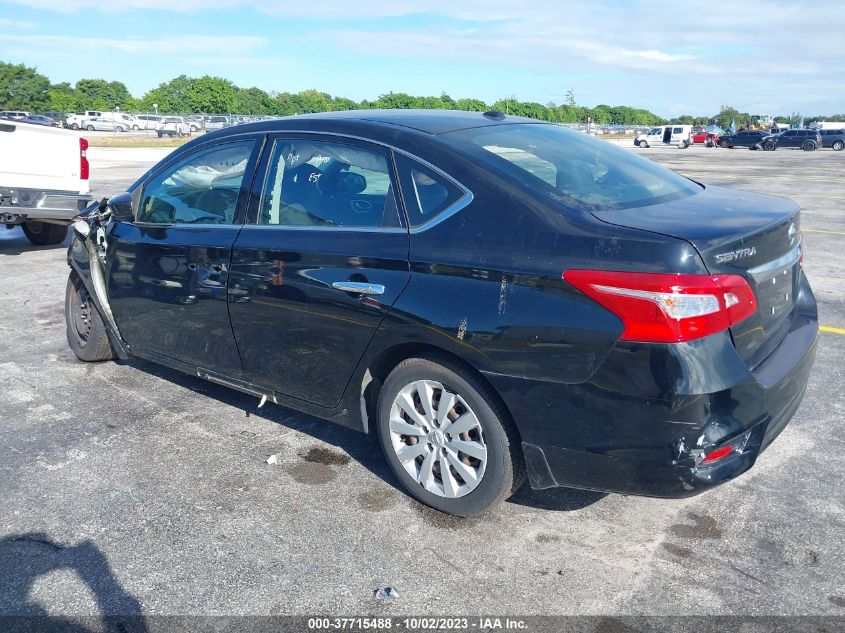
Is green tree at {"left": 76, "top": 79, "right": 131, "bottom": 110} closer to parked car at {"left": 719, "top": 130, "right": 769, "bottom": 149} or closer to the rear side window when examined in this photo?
parked car at {"left": 719, "top": 130, "right": 769, "bottom": 149}

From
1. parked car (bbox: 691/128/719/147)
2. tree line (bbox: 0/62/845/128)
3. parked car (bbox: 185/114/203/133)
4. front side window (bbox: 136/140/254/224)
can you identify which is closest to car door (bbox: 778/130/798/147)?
parked car (bbox: 691/128/719/147)

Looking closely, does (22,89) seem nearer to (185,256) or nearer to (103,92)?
(103,92)

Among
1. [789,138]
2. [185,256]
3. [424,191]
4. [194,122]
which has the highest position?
[789,138]

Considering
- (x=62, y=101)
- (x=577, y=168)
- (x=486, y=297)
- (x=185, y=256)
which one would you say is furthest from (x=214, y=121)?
(x=486, y=297)

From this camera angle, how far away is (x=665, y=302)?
105 inches

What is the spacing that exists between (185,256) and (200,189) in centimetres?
42

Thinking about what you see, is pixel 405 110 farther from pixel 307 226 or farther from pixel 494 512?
pixel 494 512

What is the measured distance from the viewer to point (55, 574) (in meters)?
3.00

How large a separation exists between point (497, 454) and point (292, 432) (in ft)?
5.35

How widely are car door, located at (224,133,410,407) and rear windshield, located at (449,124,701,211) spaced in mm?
550

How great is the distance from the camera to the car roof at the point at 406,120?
144 inches

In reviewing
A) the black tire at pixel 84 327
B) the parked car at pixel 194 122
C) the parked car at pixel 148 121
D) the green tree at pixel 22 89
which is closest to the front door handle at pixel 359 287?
the black tire at pixel 84 327

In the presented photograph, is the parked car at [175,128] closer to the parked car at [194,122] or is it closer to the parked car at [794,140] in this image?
the parked car at [194,122]

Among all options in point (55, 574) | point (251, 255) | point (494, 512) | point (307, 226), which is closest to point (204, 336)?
point (251, 255)
